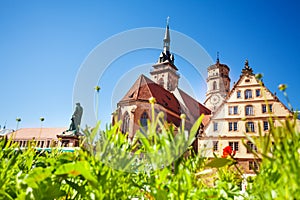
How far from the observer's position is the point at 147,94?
27.0 meters

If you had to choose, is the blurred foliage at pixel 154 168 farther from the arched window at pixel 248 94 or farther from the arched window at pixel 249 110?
the arched window at pixel 248 94

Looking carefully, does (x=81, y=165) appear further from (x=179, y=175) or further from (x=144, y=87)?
(x=144, y=87)

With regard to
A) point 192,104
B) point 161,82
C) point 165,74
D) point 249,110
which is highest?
point 165,74

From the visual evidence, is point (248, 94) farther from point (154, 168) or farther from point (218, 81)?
point (218, 81)

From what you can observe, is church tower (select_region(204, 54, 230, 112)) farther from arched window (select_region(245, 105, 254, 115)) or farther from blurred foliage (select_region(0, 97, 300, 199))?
blurred foliage (select_region(0, 97, 300, 199))

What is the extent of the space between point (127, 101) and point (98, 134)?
2520 cm

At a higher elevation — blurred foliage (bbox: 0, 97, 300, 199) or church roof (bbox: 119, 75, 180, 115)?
church roof (bbox: 119, 75, 180, 115)

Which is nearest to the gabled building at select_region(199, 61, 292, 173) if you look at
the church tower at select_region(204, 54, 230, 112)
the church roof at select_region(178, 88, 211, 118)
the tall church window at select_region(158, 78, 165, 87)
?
the church roof at select_region(178, 88, 211, 118)

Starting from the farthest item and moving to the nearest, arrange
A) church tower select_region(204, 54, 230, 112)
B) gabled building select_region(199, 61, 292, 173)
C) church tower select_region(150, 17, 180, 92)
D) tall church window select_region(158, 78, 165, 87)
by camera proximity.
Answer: church tower select_region(204, 54, 230, 112), tall church window select_region(158, 78, 165, 87), church tower select_region(150, 17, 180, 92), gabled building select_region(199, 61, 292, 173)

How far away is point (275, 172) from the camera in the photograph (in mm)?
561

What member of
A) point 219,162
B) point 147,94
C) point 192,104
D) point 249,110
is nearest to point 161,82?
point 147,94

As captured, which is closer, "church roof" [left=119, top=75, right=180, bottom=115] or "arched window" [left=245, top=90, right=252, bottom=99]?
"arched window" [left=245, top=90, right=252, bottom=99]

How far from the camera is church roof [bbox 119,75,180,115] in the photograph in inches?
1035

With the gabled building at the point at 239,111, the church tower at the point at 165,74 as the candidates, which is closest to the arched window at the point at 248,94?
the gabled building at the point at 239,111
